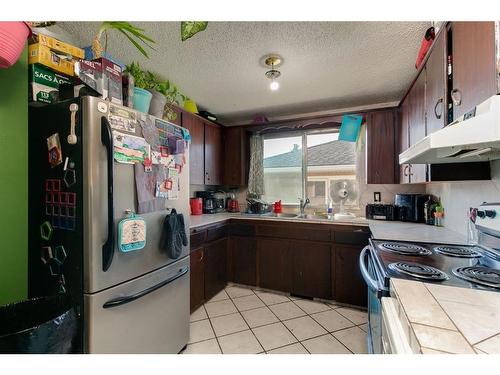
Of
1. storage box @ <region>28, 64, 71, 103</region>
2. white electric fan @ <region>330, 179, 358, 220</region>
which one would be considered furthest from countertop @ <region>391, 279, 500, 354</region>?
white electric fan @ <region>330, 179, 358, 220</region>

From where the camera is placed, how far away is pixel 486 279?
87 centimetres

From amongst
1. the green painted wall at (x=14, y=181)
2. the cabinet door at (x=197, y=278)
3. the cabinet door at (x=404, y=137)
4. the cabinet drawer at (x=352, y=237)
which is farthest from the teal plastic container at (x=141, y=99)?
the cabinet door at (x=404, y=137)

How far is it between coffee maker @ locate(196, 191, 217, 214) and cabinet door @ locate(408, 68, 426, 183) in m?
2.32

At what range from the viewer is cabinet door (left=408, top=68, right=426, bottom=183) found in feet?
5.34

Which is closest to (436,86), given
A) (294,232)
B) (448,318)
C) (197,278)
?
(448,318)

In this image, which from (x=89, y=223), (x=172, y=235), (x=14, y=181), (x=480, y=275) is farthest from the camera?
(x=172, y=235)

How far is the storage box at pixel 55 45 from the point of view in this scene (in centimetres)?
114

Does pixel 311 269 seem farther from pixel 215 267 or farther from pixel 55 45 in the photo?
pixel 55 45

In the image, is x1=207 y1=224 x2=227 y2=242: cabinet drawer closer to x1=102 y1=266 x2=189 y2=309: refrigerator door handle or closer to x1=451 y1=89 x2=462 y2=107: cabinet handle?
x1=102 y1=266 x2=189 y2=309: refrigerator door handle

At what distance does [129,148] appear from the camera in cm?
116

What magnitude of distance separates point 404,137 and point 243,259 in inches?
86.9

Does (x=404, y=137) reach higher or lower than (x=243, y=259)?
higher
